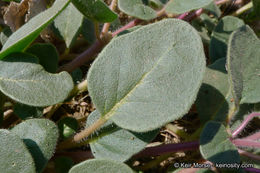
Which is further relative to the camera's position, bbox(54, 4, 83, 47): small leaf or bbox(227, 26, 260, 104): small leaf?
bbox(54, 4, 83, 47): small leaf

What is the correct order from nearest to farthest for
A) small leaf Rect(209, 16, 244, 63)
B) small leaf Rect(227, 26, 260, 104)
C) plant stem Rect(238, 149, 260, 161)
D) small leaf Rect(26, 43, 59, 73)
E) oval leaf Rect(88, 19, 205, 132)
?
oval leaf Rect(88, 19, 205, 132)
small leaf Rect(227, 26, 260, 104)
plant stem Rect(238, 149, 260, 161)
small leaf Rect(26, 43, 59, 73)
small leaf Rect(209, 16, 244, 63)

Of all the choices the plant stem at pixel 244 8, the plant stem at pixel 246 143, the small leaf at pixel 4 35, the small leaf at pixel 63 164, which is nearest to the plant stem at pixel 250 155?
the plant stem at pixel 246 143

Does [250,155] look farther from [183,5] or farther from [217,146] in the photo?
[183,5]

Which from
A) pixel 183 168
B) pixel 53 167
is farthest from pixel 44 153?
pixel 183 168

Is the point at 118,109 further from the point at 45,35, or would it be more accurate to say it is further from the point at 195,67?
the point at 45,35

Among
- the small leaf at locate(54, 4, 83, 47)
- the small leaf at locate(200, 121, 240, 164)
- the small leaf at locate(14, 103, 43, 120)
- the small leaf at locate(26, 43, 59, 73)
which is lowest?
the small leaf at locate(200, 121, 240, 164)

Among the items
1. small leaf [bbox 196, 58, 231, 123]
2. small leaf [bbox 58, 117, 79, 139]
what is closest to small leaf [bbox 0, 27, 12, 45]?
small leaf [bbox 58, 117, 79, 139]

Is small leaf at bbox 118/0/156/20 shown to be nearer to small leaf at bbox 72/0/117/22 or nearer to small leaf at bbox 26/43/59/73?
small leaf at bbox 72/0/117/22
